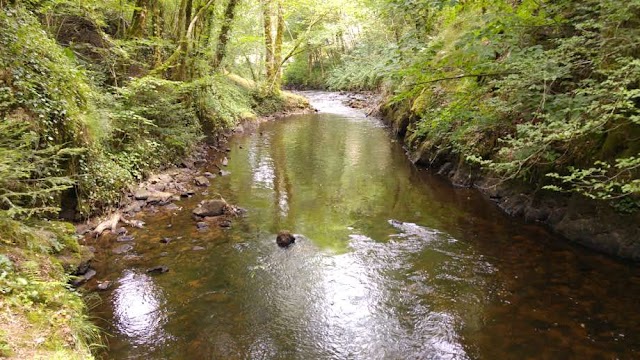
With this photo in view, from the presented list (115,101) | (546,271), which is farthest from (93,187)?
(546,271)

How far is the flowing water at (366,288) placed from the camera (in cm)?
473

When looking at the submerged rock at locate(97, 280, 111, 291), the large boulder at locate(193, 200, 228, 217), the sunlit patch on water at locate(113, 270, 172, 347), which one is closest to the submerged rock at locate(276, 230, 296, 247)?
the large boulder at locate(193, 200, 228, 217)

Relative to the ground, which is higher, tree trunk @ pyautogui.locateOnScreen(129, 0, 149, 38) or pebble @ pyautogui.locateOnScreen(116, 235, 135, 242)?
tree trunk @ pyautogui.locateOnScreen(129, 0, 149, 38)

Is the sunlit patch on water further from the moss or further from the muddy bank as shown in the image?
the muddy bank

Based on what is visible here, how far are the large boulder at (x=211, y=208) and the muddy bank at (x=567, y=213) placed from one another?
5753 mm

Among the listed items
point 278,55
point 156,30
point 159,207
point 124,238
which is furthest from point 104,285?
point 278,55

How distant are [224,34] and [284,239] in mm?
11453

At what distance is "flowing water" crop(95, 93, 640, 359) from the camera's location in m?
4.73

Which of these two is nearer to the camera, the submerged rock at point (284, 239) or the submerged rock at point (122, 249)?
the submerged rock at point (122, 249)

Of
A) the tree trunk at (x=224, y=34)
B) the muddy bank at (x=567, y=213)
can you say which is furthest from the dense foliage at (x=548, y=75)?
the tree trunk at (x=224, y=34)

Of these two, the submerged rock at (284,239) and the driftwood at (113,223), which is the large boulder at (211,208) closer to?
the driftwood at (113,223)

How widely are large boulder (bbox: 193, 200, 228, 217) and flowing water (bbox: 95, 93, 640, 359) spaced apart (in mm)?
357

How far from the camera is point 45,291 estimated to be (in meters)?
4.20

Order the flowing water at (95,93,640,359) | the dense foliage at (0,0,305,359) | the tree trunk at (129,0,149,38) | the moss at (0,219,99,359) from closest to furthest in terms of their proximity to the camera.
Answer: the moss at (0,219,99,359), the dense foliage at (0,0,305,359), the flowing water at (95,93,640,359), the tree trunk at (129,0,149,38)
